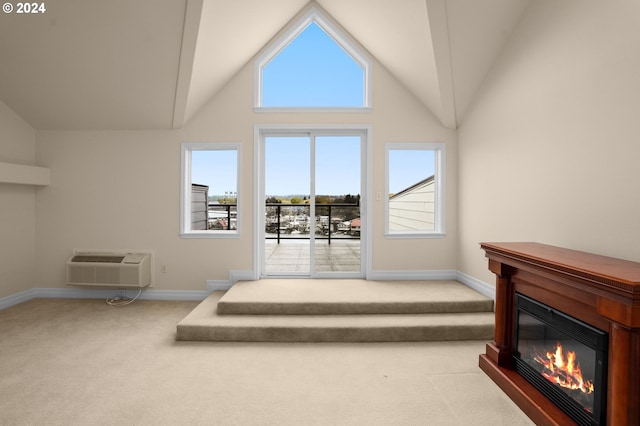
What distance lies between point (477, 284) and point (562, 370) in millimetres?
1909

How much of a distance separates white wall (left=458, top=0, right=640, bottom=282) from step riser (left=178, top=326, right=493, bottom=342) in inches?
33.0

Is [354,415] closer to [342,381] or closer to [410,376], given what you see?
[342,381]

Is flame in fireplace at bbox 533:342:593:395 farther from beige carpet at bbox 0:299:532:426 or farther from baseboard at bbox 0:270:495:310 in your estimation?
baseboard at bbox 0:270:495:310

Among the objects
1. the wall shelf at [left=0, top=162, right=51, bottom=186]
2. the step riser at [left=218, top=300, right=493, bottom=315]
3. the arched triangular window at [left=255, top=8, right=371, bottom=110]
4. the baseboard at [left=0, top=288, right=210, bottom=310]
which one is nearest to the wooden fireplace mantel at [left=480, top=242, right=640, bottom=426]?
the step riser at [left=218, top=300, right=493, bottom=315]

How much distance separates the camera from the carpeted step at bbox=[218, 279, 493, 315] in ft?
11.3

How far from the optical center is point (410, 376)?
2.48 m

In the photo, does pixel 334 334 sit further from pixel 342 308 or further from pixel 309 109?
pixel 309 109

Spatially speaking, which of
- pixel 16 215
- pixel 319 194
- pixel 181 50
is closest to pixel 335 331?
pixel 319 194

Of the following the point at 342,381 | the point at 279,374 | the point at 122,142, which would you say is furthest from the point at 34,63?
the point at 342,381

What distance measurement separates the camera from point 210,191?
448 cm

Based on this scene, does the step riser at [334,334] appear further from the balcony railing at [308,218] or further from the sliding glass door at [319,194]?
the balcony railing at [308,218]

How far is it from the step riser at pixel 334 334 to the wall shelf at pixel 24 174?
9.15 ft

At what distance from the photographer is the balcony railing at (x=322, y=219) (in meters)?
4.51

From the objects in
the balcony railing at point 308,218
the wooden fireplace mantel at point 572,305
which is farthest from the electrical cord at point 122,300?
the wooden fireplace mantel at point 572,305
